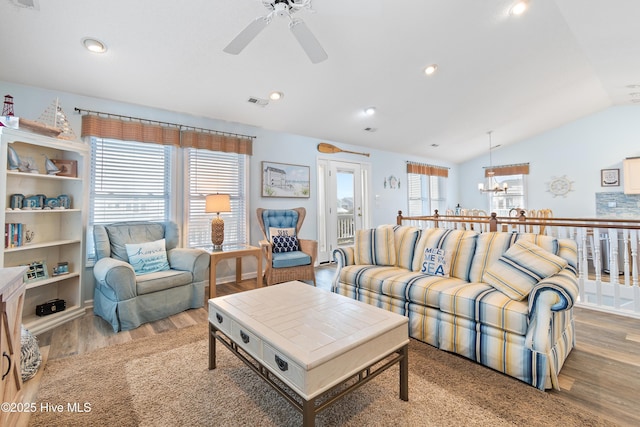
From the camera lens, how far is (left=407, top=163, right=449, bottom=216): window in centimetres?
Answer: 683

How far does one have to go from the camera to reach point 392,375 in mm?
1843

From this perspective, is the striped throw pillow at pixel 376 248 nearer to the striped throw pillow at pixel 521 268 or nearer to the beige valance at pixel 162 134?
the striped throw pillow at pixel 521 268

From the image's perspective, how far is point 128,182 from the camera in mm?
3334

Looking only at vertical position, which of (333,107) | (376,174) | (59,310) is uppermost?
(333,107)

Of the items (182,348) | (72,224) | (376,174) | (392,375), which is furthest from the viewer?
(376,174)

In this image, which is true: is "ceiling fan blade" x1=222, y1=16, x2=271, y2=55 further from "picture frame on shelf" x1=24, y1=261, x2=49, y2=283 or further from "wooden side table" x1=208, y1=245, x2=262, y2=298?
"picture frame on shelf" x1=24, y1=261, x2=49, y2=283

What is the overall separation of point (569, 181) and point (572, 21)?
14.4 feet

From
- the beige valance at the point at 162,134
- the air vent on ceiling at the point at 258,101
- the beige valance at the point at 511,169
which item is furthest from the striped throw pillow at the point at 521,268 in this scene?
the beige valance at the point at 511,169

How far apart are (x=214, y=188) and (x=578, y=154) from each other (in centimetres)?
734

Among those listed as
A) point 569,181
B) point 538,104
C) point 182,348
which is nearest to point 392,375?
point 182,348

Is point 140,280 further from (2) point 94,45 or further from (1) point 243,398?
(2) point 94,45

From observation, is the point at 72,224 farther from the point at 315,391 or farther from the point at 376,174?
the point at 376,174

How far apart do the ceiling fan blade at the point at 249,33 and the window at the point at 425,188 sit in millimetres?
5293

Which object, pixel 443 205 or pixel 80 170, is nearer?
pixel 80 170
